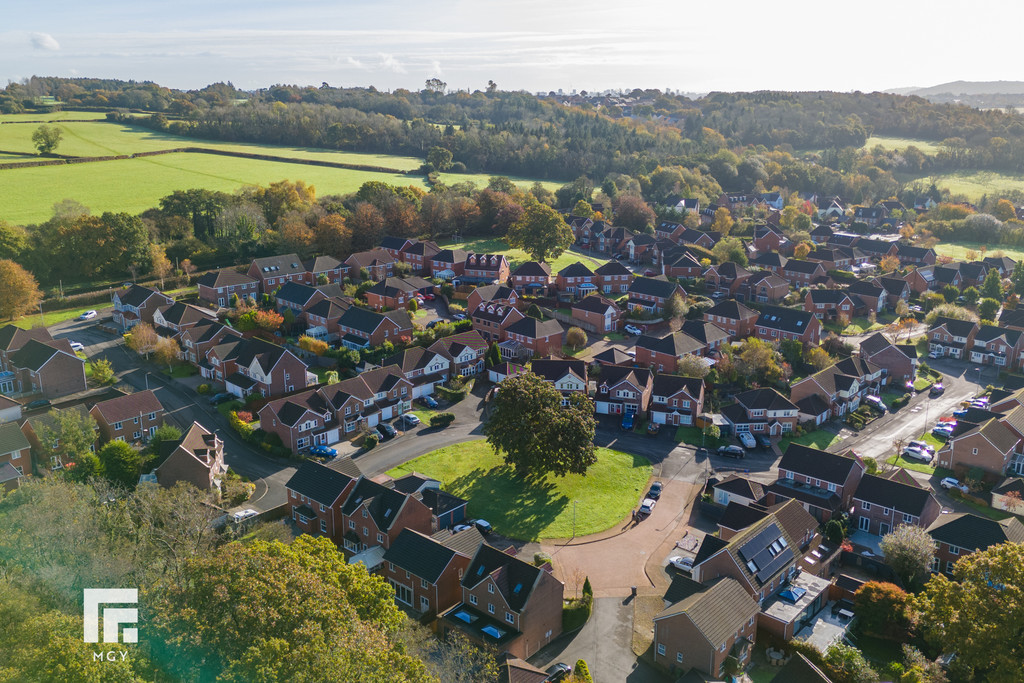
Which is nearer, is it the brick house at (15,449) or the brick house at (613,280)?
the brick house at (15,449)

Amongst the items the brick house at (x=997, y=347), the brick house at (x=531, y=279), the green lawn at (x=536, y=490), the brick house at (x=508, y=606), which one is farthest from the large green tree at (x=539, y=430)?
the brick house at (x=997, y=347)

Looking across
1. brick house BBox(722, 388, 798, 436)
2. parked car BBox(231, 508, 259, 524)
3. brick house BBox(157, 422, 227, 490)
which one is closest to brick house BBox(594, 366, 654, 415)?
brick house BBox(722, 388, 798, 436)

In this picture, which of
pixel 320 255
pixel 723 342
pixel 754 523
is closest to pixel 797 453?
pixel 754 523

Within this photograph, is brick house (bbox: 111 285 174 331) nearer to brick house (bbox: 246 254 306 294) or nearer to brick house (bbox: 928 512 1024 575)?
brick house (bbox: 246 254 306 294)

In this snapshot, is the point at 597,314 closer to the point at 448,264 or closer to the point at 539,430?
the point at 448,264

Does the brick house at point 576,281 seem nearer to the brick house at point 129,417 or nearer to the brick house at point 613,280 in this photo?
the brick house at point 613,280

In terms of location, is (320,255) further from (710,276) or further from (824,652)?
(824,652)
